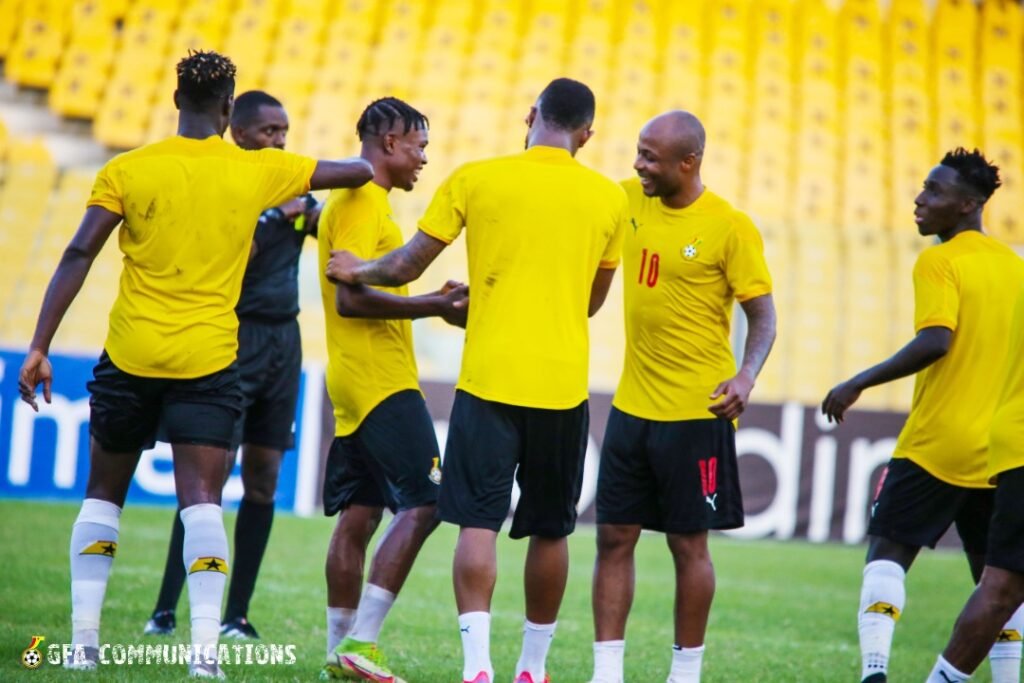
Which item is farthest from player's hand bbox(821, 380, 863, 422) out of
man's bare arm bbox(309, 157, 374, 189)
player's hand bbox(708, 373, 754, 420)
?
man's bare arm bbox(309, 157, 374, 189)

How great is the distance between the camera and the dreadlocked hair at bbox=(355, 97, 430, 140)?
17.5 ft

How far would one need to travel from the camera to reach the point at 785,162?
16891 millimetres

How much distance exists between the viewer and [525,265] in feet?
15.3

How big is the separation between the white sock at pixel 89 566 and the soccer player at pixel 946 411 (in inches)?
114

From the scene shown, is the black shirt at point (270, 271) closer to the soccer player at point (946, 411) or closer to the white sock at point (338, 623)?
the white sock at point (338, 623)

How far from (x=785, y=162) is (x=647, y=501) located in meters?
12.3

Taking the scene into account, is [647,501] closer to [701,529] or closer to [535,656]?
[701,529]

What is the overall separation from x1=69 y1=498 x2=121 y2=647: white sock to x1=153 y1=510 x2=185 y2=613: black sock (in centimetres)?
140

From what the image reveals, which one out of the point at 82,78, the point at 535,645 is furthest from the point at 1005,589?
the point at 82,78

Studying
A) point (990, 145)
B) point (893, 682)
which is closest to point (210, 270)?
point (893, 682)

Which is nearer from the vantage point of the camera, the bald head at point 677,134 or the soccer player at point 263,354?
the bald head at point 677,134

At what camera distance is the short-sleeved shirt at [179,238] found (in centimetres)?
483

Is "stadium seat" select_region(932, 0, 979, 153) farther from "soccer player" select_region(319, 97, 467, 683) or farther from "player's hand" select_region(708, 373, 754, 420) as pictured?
"soccer player" select_region(319, 97, 467, 683)

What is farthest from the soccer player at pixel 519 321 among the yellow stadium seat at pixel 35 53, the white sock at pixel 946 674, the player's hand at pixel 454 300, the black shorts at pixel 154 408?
the yellow stadium seat at pixel 35 53
